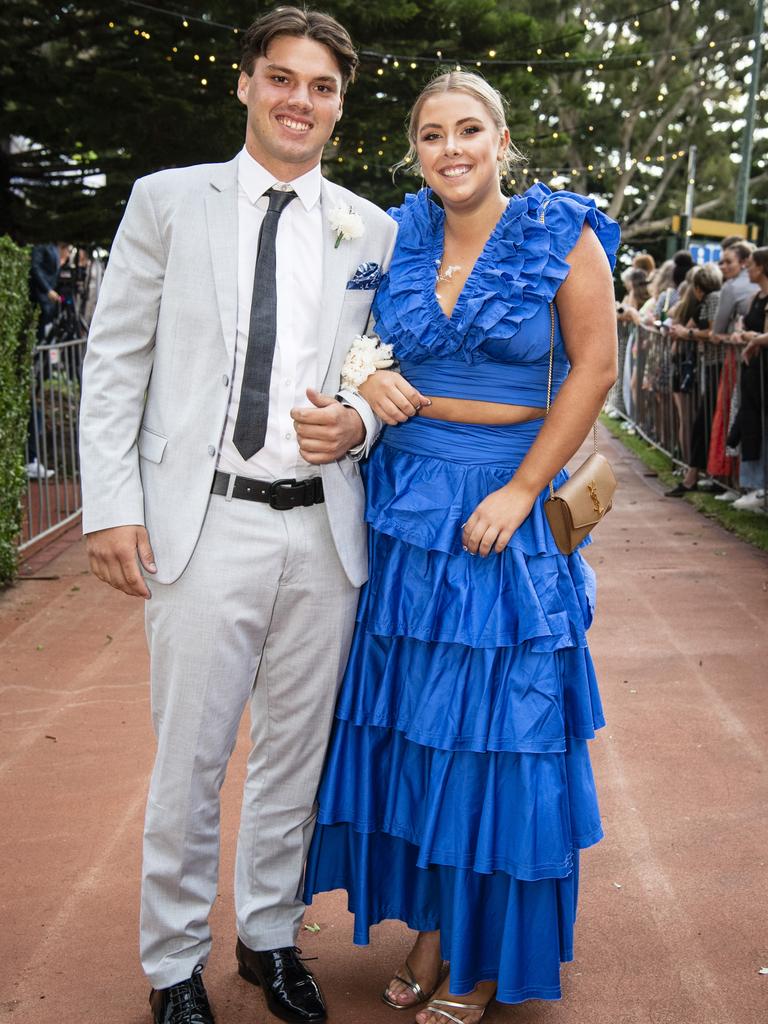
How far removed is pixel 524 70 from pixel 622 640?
34.7 ft

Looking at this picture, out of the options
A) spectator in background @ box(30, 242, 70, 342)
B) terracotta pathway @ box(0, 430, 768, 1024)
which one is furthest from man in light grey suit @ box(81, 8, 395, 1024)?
spectator in background @ box(30, 242, 70, 342)

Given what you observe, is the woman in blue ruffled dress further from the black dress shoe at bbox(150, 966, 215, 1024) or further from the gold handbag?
the black dress shoe at bbox(150, 966, 215, 1024)

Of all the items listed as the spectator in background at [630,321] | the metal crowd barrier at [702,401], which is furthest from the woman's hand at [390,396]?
the spectator in background at [630,321]

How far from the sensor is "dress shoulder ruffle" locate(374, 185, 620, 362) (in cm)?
265

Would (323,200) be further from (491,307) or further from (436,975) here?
(436,975)

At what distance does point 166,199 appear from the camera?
103 inches

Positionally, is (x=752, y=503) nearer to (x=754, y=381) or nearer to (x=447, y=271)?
(x=754, y=381)

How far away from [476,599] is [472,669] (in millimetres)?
170

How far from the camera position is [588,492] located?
2754 millimetres

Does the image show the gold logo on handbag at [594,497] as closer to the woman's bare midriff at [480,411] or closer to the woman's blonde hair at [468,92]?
the woman's bare midriff at [480,411]

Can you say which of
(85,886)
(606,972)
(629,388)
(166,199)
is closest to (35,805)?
(85,886)

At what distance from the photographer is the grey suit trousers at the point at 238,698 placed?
104 inches

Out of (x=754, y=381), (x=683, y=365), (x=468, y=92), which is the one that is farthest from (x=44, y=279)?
(x=468, y=92)

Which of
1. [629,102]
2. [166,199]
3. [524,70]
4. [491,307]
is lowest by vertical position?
[491,307]
